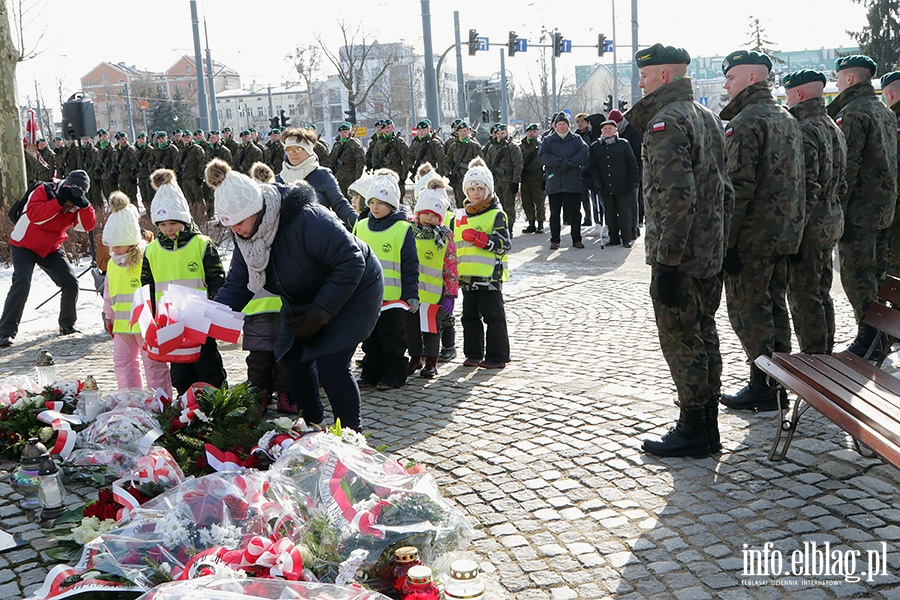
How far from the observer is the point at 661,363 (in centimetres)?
688

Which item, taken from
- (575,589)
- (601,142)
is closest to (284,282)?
(575,589)

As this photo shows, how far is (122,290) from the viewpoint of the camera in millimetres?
6488

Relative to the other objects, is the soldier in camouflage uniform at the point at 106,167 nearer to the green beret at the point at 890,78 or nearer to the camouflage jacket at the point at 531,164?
the camouflage jacket at the point at 531,164

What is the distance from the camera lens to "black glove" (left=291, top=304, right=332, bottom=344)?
4.67 metres

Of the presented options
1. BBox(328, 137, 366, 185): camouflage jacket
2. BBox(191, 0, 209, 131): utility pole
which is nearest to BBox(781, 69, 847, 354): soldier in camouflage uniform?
BBox(328, 137, 366, 185): camouflage jacket

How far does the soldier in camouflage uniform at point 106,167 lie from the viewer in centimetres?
2300

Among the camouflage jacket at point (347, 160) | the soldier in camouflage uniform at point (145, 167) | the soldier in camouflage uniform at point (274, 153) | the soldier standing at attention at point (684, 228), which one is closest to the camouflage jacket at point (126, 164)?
the soldier in camouflage uniform at point (145, 167)

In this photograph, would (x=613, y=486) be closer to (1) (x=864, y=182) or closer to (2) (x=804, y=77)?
(2) (x=804, y=77)

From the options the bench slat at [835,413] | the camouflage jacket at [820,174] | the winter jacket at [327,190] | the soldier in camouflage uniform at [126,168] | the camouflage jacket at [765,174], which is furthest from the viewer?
the soldier in camouflage uniform at [126,168]

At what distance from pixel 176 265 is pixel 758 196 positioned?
3814 millimetres

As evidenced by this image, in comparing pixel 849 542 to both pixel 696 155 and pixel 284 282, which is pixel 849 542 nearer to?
pixel 696 155

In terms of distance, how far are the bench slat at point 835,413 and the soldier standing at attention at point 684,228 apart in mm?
372

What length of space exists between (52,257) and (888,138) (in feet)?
26.1

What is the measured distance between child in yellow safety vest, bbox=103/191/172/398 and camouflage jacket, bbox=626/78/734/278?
367 cm
